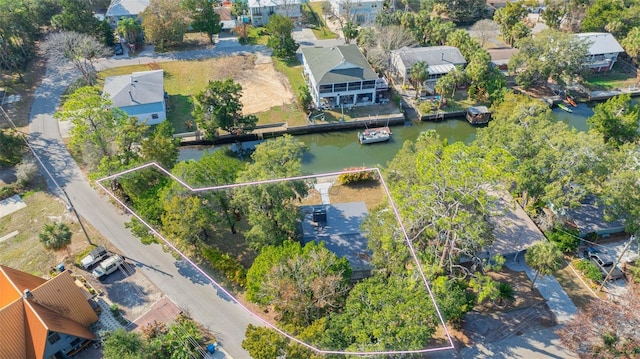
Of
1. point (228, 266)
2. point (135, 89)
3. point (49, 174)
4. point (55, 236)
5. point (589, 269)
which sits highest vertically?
point (135, 89)

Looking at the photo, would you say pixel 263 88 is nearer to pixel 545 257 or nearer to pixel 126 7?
pixel 126 7

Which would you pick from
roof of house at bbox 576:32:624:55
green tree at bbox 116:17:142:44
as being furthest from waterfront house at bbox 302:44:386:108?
roof of house at bbox 576:32:624:55

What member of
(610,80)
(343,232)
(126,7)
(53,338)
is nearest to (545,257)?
(343,232)

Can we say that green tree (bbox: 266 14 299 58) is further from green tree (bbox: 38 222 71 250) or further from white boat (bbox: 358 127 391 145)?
green tree (bbox: 38 222 71 250)

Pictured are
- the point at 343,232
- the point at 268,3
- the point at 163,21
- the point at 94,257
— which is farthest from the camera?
the point at 268,3

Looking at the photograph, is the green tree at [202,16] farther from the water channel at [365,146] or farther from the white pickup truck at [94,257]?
the white pickup truck at [94,257]

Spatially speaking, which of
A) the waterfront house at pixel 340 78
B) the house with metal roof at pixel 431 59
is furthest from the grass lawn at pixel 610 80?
the waterfront house at pixel 340 78

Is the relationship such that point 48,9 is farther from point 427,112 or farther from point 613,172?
point 613,172
